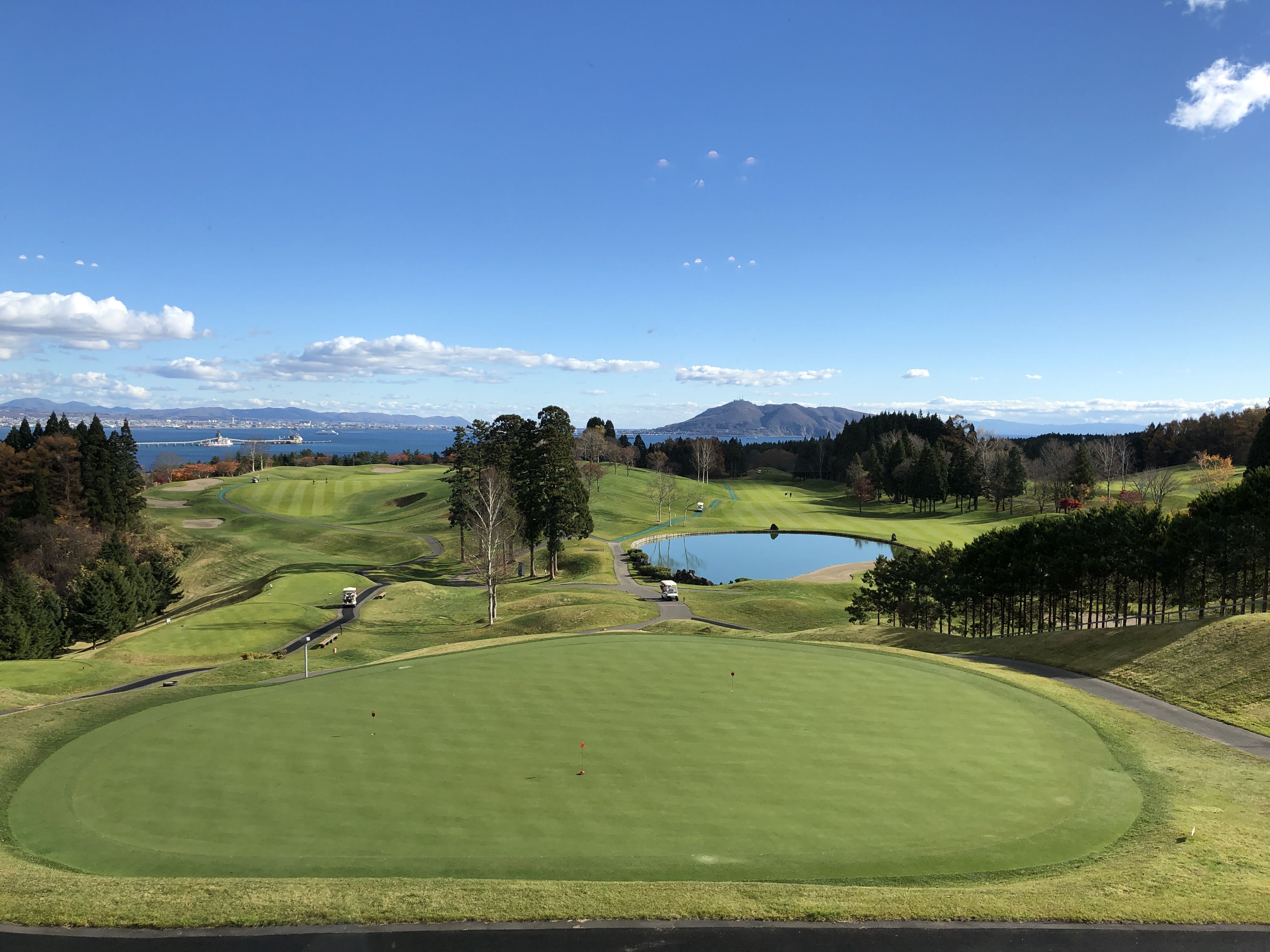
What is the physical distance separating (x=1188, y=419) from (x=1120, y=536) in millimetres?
138304

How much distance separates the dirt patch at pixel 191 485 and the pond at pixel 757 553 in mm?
79641

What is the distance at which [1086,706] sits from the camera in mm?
22250

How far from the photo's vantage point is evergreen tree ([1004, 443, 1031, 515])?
107m

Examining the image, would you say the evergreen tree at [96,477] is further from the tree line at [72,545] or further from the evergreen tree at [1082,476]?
the evergreen tree at [1082,476]

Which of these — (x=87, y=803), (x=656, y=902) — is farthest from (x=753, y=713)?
(x=87, y=803)

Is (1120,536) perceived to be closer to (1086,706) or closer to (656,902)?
(1086,706)

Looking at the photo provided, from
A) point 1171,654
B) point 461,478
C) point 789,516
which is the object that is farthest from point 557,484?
point 789,516

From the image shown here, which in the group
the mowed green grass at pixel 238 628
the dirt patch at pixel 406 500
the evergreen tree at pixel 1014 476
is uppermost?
the evergreen tree at pixel 1014 476

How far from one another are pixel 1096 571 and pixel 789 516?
6943 centimetres

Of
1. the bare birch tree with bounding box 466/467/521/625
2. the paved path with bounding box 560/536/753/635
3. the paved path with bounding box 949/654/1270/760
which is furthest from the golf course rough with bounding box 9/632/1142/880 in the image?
the bare birch tree with bounding box 466/467/521/625

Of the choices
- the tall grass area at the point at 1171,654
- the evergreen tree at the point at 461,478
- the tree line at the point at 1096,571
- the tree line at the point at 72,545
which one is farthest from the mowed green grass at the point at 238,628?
the tree line at the point at 1096,571

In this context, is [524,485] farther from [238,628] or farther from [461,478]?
[238,628]

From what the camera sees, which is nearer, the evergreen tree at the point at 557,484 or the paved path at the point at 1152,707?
the paved path at the point at 1152,707

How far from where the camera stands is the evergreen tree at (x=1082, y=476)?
96.2 m
